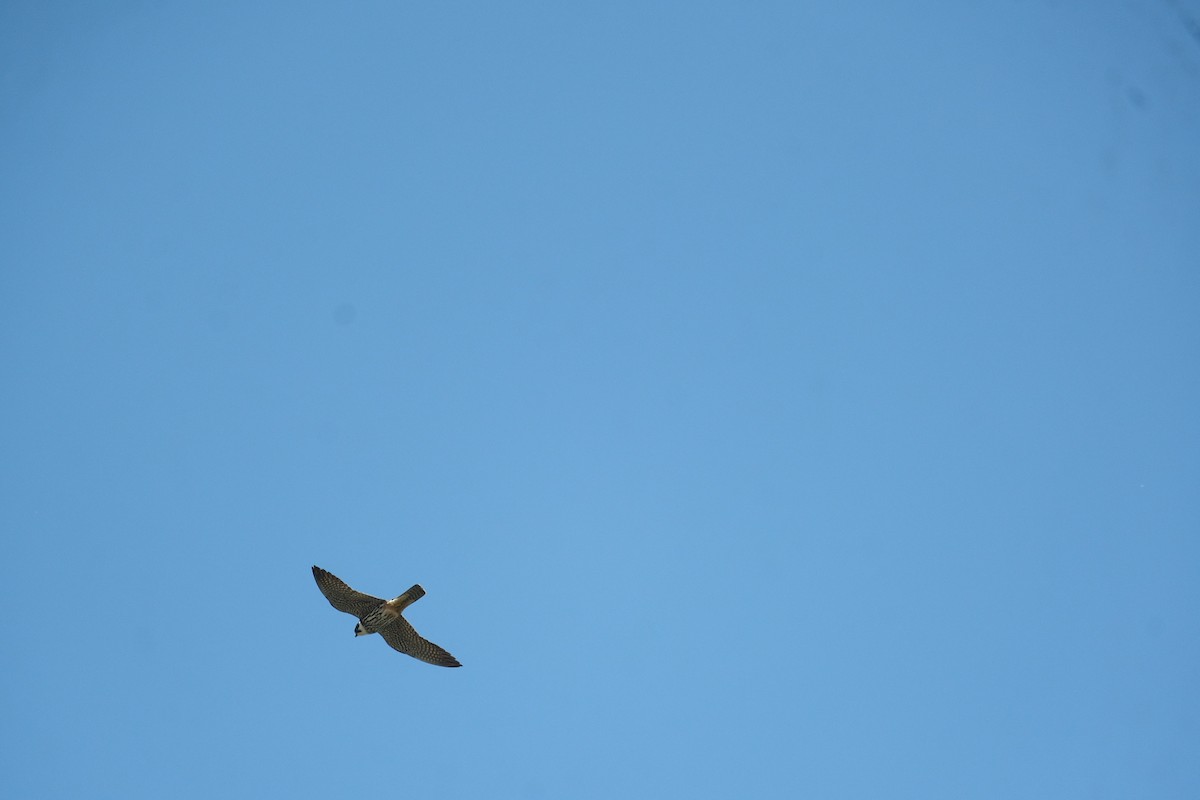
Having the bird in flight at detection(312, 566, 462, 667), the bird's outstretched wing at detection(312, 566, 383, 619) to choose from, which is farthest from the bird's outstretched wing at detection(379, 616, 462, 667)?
the bird's outstretched wing at detection(312, 566, 383, 619)

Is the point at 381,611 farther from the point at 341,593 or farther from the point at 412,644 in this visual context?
the point at 412,644

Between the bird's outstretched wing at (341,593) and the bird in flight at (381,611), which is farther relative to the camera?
the bird's outstretched wing at (341,593)

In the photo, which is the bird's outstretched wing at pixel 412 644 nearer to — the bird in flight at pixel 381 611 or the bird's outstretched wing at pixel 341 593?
the bird in flight at pixel 381 611

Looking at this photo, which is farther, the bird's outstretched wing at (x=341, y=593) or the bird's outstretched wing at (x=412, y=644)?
the bird's outstretched wing at (x=412, y=644)

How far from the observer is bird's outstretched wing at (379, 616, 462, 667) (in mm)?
17395

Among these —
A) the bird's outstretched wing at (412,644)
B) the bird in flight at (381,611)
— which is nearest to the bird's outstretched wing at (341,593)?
the bird in flight at (381,611)

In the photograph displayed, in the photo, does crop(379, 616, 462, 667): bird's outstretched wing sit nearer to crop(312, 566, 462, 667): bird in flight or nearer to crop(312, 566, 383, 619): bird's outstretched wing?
crop(312, 566, 462, 667): bird in flight

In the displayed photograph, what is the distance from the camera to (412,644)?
1778 centimetres

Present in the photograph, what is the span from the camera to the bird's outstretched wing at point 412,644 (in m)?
17.4

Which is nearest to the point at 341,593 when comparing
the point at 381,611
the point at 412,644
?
the point at 381,611

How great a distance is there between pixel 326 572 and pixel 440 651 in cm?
257

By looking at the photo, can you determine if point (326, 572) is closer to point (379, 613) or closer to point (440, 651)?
point (379, 613)

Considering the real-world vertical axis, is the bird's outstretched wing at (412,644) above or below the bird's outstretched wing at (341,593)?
below

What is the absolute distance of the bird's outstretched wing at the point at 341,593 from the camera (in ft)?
56.4
